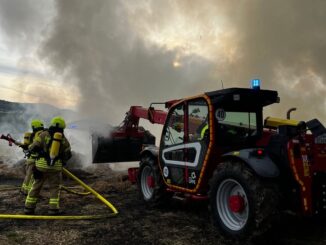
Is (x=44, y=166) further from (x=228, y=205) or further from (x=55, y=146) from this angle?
(x=228, y=205)

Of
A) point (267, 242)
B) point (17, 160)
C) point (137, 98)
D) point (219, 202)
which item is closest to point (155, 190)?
point (219, 202)

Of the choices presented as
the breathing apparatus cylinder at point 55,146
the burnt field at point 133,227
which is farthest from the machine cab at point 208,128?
the breathing apparatus cylinder at point 55,146

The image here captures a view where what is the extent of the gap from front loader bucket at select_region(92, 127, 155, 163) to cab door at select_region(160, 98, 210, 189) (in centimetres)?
381

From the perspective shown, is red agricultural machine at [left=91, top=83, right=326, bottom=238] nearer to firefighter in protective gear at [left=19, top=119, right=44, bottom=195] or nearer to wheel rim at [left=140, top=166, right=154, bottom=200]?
wheel rim at [left=140, top=166, right=154, bottom=200]

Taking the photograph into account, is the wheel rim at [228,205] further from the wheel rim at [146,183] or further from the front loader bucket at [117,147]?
the front loader bucket at [117,147]

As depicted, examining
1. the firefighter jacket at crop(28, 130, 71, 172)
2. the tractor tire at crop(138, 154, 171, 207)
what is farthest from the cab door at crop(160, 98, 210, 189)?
the firefighter jacket at crop(28, 130, 71, 172)

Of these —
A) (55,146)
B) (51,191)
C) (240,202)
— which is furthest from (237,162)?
(51,191)

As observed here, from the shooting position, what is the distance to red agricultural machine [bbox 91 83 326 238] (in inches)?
181

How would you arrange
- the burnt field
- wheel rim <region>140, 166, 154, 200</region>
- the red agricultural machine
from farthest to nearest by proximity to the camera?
1. wheel rim <region>140, 166, 154, 200</region>
2. the burnt field
3. the red agricultural machine

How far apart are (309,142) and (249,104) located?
4.57 feet

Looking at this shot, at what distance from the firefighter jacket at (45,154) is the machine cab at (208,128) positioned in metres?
2.05

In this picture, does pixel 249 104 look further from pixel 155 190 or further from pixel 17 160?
pixel 17 160

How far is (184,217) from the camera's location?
6449 mm

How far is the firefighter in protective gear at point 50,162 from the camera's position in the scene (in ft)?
22.2
